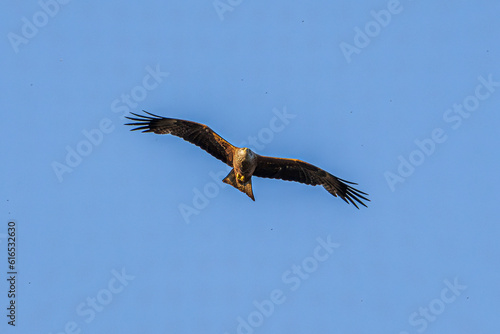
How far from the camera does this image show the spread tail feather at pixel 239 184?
816 inches

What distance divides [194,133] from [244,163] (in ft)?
4.98

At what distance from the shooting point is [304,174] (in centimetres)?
→ 2152

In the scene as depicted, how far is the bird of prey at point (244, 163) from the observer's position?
20.5 metres

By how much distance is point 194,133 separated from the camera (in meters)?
21.0

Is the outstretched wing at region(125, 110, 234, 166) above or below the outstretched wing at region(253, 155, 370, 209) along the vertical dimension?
above

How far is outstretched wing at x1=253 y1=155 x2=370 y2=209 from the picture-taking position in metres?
21.1

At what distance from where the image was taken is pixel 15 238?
875 inches

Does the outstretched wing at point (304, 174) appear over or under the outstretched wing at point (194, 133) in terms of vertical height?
under

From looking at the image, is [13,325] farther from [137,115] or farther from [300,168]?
[300,168]

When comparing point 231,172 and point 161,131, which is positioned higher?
point 161,131

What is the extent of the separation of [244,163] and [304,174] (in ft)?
6.24

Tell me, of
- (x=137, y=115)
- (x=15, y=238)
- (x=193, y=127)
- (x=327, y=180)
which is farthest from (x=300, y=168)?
(x=15, y=238)

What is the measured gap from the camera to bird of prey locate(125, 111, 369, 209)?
2052cm

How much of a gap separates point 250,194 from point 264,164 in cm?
82
